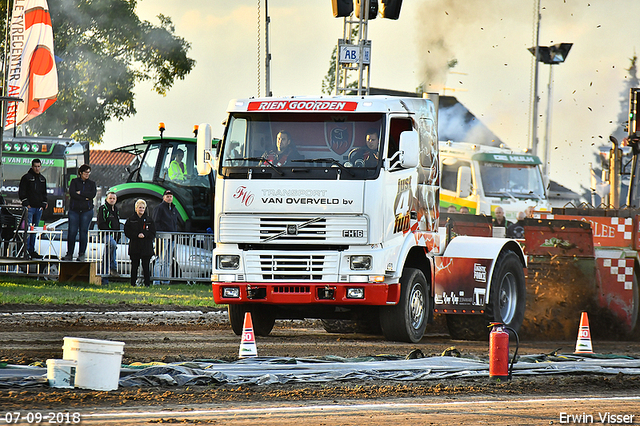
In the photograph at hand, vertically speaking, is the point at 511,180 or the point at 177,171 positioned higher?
the point at 511,180

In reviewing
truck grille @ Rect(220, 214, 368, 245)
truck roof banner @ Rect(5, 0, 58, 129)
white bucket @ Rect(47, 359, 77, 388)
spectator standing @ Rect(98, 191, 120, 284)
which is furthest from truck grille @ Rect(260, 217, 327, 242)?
truck roof banner @ Rect(5, 0, 58, 129)

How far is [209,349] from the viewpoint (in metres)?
10.7

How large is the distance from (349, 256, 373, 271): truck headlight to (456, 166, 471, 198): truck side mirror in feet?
43.2

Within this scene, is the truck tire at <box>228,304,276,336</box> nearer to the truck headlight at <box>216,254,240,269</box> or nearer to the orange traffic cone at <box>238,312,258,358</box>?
the truck headlight at <box>216,254,240,269</box>

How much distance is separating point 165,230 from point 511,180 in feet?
32.4

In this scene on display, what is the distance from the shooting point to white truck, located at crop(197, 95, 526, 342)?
1129cm

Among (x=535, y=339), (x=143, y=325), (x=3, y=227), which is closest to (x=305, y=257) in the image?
(x=143, y=325)

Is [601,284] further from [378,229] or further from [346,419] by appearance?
[346,419]

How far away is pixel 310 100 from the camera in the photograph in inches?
470

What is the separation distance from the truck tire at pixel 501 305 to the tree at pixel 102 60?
1387 inches

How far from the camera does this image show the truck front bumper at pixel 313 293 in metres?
11.4

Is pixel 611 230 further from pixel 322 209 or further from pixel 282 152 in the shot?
pixel 282 152

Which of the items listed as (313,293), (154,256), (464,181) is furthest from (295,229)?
(464,181)

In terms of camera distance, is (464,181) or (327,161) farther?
(464,181)
